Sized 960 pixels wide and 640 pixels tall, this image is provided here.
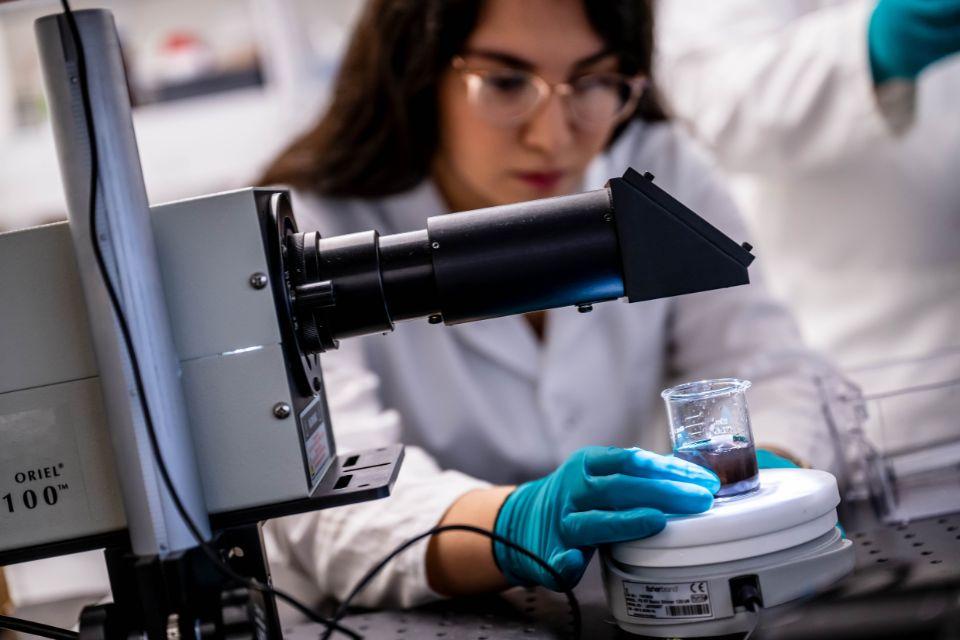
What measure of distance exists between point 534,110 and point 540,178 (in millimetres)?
97

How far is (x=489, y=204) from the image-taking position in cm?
139

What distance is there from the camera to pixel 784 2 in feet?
6.25

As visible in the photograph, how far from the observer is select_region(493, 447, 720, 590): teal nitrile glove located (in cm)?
70

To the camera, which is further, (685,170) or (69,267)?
(685,170)

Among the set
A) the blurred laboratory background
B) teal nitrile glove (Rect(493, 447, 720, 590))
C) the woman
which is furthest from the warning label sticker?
the blurred laboratory background

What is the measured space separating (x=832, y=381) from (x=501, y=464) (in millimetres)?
494

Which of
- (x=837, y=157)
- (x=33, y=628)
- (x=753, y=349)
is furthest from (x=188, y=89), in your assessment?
(x=33, y=628)

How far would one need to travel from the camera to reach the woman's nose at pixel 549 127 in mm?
1222

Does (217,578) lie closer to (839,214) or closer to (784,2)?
(839,214)

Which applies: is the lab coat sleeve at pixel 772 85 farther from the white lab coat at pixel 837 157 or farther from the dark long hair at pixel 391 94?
the dark long hair at pixel 391 94

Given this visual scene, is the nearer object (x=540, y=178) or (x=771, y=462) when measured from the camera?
(x=771, y=462)

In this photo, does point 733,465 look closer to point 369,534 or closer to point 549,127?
point 369,534

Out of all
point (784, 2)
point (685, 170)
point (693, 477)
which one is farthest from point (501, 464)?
point (784, 2)

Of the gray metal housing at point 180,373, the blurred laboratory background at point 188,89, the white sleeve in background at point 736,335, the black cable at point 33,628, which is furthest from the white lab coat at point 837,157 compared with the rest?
the blurred laboratory background at point 188,89
